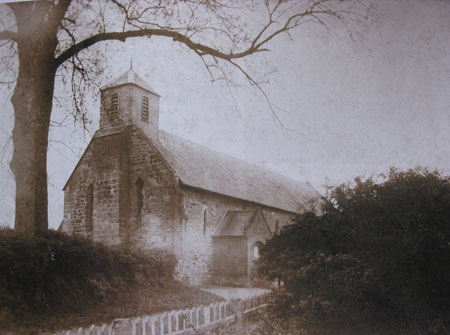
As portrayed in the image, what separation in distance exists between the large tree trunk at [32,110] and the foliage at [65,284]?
388mm

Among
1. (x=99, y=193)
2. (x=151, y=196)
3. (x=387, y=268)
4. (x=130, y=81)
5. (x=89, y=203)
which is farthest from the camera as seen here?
(x=151, y=196)

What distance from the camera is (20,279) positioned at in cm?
607

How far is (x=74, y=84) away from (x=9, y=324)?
13.2 feet

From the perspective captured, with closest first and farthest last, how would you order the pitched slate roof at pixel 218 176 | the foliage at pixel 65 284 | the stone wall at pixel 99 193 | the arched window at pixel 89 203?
the foliage at pixel 65 284
the stone wall at pixel 99 193
the arched window at pixel 89 203
the pitched slate roof at pixel 218 176

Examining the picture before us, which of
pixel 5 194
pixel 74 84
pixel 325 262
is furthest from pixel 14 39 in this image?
pixel 325 262

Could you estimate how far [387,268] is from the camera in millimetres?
5133

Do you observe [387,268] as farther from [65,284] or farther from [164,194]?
[164,194]

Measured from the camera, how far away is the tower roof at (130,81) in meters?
7.13

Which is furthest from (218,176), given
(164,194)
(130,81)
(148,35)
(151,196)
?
(148,35)

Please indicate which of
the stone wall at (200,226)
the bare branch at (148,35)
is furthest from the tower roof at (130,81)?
the stone wall at (200,226)

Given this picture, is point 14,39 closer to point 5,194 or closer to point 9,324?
point 5,194

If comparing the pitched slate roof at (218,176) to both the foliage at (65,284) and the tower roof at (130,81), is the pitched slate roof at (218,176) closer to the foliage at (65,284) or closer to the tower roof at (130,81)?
the tower roof at (130,81)

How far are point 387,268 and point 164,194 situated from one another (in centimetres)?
730

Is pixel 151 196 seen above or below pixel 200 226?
above
